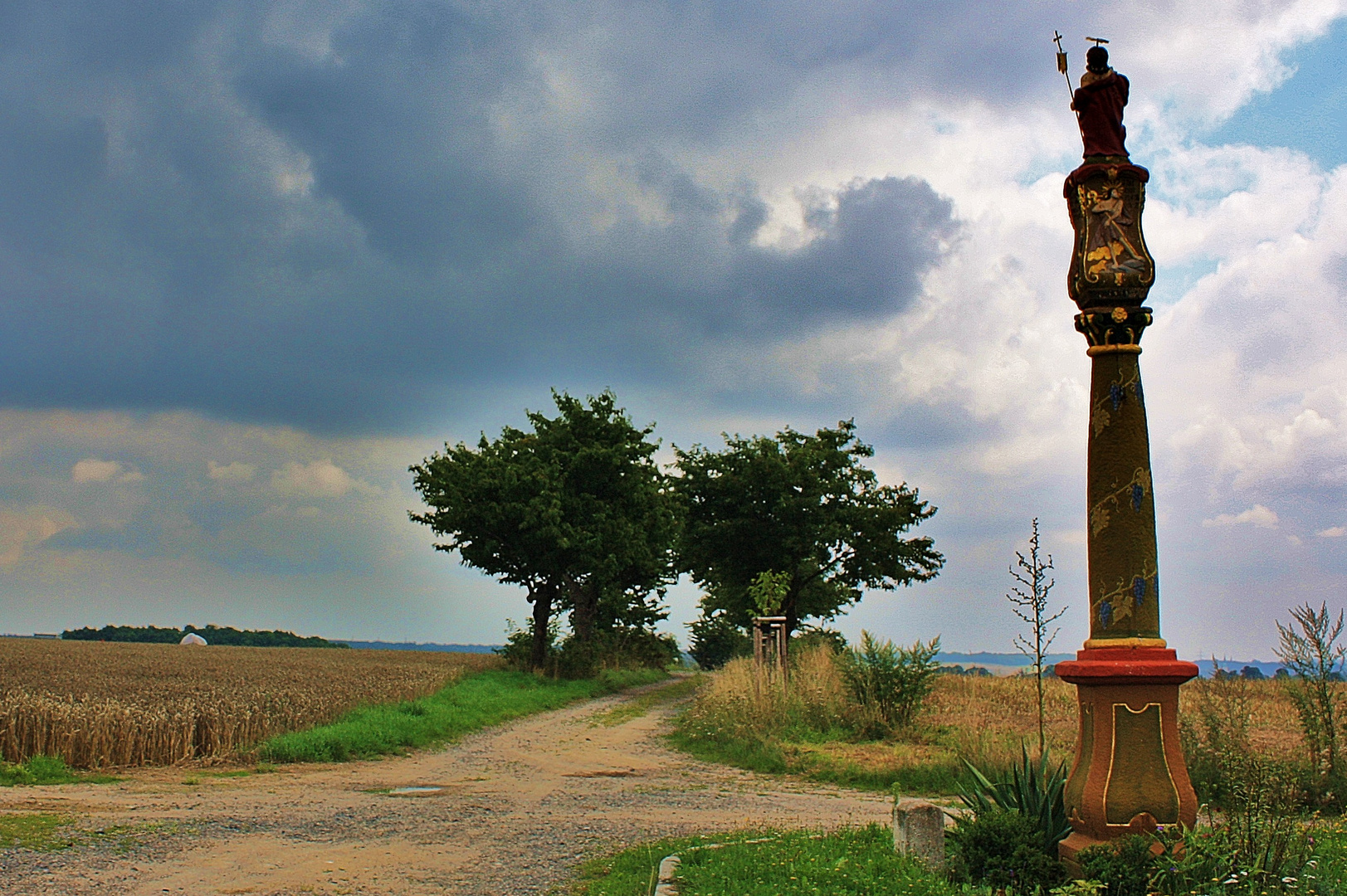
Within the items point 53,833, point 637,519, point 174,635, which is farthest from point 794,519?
point 174,635

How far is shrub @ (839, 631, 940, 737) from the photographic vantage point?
1920cm

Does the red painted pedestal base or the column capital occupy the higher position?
the column capital

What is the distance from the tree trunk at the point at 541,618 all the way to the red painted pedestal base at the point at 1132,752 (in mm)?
30818

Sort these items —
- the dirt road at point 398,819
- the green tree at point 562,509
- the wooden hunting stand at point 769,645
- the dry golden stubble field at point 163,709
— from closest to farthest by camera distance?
the dirt road at point 398,819 → the dry golden stubble field at point 163,709 → the wooden hunting stand at point 769,645 → the green tree at point 562,509

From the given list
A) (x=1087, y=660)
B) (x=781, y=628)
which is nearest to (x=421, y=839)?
(x=1087, y=660)

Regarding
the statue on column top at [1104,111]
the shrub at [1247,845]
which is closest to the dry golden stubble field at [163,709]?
the shrub at [1247,845]

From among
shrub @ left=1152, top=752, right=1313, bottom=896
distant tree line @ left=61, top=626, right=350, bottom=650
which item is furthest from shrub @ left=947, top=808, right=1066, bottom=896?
distant tree line @ left=61, top=626, right=350, bottom=650

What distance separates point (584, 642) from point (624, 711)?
10598 millimetres

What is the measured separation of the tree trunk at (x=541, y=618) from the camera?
37.2 meters

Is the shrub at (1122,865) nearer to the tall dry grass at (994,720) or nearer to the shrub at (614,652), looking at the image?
the tall dry grass at (994,720)

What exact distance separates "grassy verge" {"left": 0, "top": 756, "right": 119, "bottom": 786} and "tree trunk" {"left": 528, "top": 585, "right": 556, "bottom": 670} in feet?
75.8

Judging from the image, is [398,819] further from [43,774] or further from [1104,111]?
[1104,111]

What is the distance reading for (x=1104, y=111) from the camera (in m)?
8.12

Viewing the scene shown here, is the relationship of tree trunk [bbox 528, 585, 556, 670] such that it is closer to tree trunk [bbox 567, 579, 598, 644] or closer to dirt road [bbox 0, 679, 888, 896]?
tree trunk [bbox 567, 579, 598, 644]
